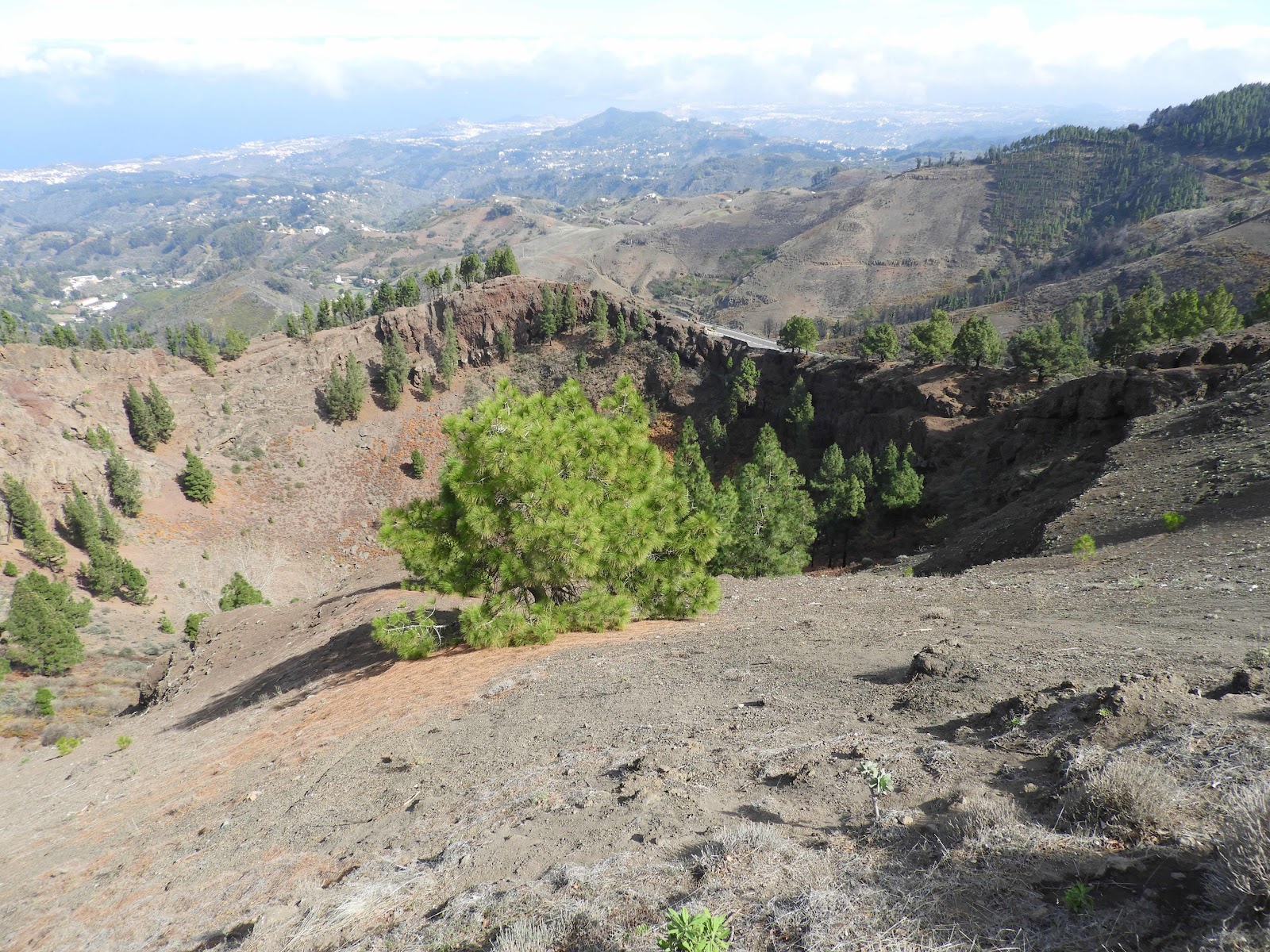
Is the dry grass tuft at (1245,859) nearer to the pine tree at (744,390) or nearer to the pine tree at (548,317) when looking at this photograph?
the pine tree at (744,390)

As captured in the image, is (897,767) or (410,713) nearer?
(897,767)

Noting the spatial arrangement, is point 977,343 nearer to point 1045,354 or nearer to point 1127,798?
point 1045,354

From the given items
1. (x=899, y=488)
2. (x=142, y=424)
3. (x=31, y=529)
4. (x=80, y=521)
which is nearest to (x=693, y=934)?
(x=899, y=488)

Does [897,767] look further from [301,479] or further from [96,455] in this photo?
[96,455]

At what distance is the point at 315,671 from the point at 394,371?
186 feet

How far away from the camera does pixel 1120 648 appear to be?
10.1 m

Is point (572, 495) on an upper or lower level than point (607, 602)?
upper

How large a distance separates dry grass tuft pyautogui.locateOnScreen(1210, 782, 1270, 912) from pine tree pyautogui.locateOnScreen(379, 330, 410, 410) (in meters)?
74.4

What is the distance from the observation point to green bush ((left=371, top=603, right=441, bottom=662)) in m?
16.0

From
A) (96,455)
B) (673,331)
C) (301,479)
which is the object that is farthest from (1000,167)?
(96,455)

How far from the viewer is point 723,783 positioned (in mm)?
7180

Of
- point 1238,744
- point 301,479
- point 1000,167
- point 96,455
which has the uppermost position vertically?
point 1000,167

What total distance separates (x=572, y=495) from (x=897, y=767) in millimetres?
9060

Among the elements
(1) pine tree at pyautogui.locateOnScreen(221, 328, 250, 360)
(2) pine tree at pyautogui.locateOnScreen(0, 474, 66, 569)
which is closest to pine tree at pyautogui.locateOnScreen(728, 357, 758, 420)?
(1) pine tree at pyautogui.locateOnScreen(221, 328, 250, 360)
